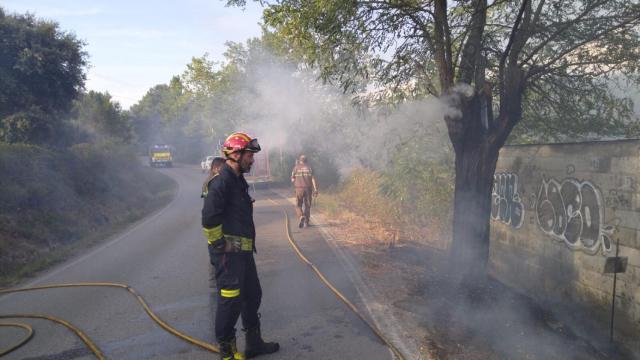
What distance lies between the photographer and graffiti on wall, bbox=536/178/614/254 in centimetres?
592

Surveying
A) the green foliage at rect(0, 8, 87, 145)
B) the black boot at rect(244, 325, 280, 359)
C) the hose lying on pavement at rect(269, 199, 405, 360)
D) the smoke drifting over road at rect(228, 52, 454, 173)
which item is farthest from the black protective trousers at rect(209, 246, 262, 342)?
the green foliage at rect(0, 8, 87, 145)

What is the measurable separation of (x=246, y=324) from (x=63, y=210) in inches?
430

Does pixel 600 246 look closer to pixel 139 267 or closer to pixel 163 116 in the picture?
pixel 139 267

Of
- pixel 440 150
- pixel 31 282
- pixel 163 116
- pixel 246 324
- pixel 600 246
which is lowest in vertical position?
pixel 31 282

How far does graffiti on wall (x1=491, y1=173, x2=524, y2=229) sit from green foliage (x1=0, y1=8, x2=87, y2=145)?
17.9 m

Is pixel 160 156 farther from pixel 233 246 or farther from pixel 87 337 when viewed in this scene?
pixel 233 246

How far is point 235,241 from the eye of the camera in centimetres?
429

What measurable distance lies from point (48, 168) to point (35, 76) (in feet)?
24.0

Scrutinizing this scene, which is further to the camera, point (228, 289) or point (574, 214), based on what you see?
point (574, 214)

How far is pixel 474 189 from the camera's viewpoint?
277 inches

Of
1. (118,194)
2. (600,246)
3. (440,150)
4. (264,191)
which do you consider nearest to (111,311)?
(600,246)

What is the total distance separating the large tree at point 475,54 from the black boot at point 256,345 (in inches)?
140

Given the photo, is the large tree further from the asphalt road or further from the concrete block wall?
the asphalt road

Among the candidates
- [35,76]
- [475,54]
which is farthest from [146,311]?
[35,76]
